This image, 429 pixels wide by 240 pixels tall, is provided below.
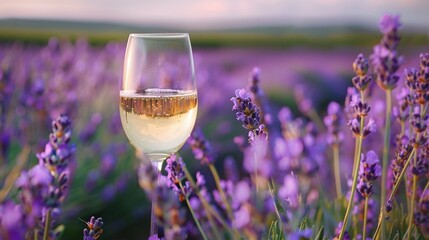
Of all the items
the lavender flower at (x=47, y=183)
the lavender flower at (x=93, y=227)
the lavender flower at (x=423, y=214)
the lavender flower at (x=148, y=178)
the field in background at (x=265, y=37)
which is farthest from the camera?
the field in background at (x=265, y=37)


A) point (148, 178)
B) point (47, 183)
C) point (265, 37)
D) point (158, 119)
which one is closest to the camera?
point (148, 178)

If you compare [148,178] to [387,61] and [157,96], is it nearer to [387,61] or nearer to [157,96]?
[387,61]

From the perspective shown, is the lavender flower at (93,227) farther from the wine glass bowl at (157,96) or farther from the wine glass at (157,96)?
the wine glass bowl at (157,96)

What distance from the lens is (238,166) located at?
18.7ft

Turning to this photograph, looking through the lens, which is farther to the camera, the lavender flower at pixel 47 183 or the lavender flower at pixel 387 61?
the lavender flower at pixel 387 61

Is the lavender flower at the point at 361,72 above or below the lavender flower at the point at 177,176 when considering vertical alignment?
above

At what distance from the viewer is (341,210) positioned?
2.06m

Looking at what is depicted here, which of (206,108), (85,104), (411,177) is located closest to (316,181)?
(411,177)

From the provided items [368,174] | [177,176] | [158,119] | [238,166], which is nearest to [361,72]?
[368,174]

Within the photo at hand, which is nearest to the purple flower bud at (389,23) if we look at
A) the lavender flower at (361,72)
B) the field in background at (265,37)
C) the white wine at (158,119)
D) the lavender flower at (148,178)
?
the lavender flower at (361,72)

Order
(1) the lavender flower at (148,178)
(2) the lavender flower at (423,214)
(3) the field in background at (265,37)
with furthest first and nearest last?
(3) the field in background at (265,37) → (2) the lavender flower at (423,214) → (1) the lavender flower at (148,178)

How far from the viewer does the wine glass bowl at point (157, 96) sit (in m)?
1.96

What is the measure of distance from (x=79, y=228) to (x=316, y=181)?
2.18 m

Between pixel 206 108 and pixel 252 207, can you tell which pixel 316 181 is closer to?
pixel 252 207
